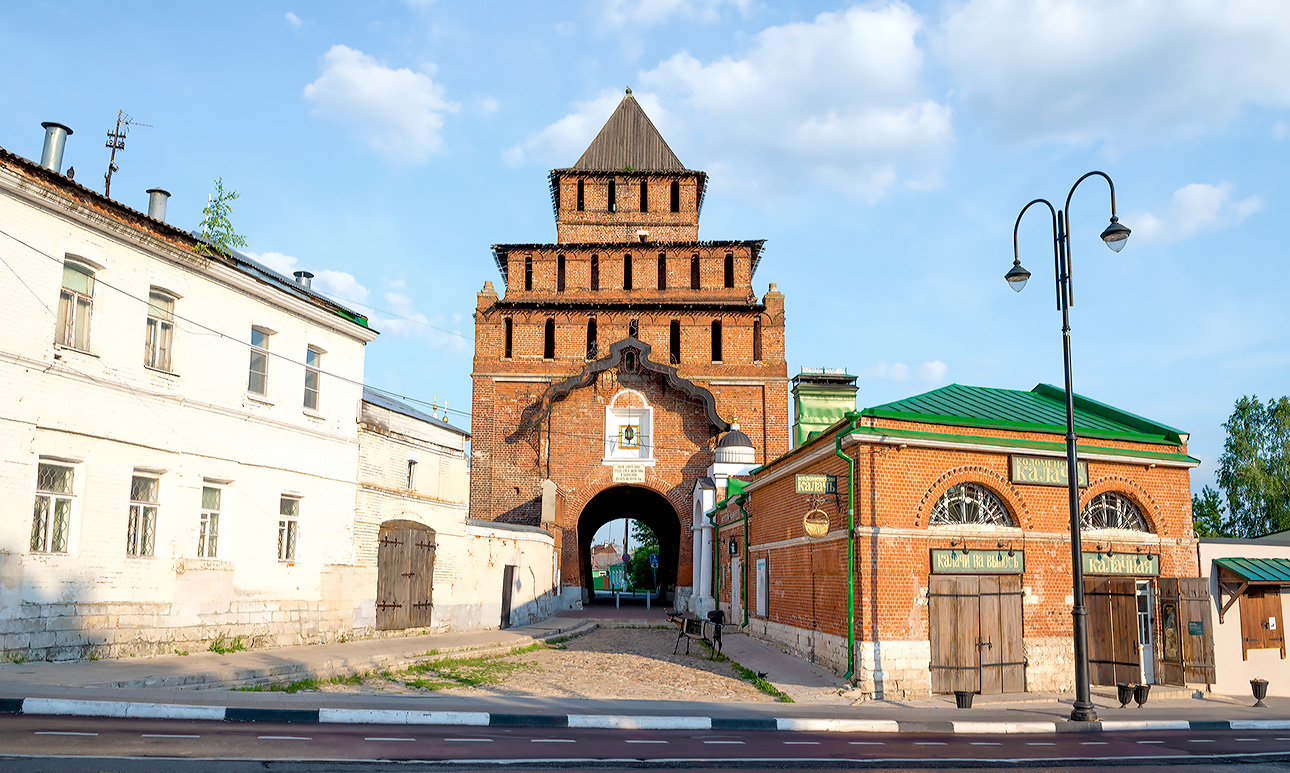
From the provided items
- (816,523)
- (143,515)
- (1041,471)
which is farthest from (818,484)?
(143,515)

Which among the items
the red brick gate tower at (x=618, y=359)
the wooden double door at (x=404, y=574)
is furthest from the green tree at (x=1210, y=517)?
the wooden double door at (x=404, y=574)

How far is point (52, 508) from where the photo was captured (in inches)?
559

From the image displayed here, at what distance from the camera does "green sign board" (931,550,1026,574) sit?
50.4 ft

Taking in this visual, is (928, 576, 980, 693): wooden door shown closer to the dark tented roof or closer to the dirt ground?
the dirt ground

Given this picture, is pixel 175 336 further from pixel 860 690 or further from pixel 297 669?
pixel 860 690

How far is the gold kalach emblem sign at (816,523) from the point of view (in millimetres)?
16156

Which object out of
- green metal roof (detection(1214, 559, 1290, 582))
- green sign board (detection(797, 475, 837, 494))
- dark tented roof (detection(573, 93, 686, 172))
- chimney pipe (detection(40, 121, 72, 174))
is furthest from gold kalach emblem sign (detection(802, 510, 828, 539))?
dark tented roof (detection(573, 93, 686, 172))

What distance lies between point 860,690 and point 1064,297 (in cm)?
692

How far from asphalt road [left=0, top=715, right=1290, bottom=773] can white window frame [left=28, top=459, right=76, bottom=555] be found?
480 centimetres

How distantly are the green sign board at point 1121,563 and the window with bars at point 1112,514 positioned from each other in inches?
20.6

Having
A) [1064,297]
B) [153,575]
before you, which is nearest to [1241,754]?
[1064,297]

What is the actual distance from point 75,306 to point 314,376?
5693 millimetres

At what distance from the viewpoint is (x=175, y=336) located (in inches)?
653

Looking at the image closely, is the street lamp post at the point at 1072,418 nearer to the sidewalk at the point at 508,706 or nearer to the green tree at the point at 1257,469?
the sidewalk at the point at 508,706
